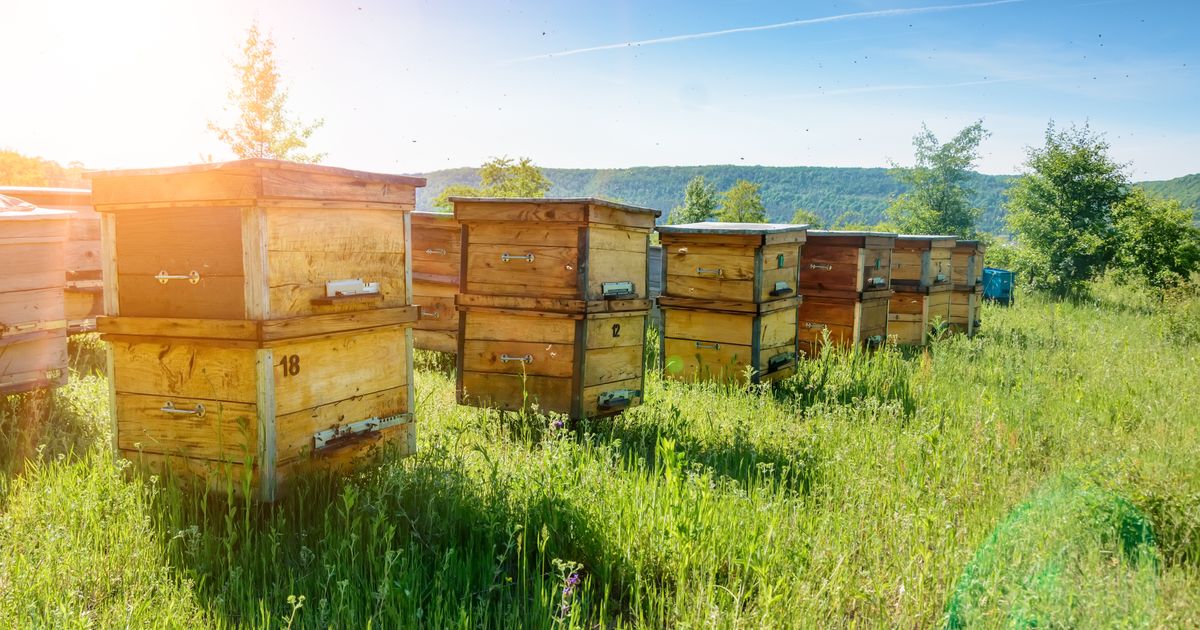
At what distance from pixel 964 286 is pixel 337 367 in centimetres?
1010

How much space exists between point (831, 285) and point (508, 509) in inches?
221

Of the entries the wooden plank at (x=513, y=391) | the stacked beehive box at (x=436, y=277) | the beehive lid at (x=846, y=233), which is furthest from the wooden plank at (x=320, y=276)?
the beehive lid at (x=846, y=233)

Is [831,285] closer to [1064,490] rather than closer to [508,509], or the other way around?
[1064,490]

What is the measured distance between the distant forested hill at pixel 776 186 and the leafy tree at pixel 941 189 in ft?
337

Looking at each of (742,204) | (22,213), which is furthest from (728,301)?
(742,204)

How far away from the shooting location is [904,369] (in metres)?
7.66

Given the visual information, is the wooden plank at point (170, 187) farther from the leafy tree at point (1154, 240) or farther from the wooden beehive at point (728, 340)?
the leafy tree at point (1154, 240)

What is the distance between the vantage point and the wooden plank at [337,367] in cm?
355

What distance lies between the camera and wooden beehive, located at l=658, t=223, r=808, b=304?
21.5ft

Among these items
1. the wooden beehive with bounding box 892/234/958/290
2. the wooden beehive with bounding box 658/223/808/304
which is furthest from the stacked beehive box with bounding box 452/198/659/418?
the wooden beehive with bounding box 892/234/958/290

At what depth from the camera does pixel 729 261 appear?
263 inches

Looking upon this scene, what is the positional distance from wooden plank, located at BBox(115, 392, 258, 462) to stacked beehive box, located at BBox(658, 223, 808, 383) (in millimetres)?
4021

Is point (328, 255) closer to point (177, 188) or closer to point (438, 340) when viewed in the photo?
point (177, 188)

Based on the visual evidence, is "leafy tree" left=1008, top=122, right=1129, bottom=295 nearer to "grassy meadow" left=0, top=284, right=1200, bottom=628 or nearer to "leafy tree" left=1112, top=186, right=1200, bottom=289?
"leafy tree" left=1112, top=186, right=1200, bottom=289
